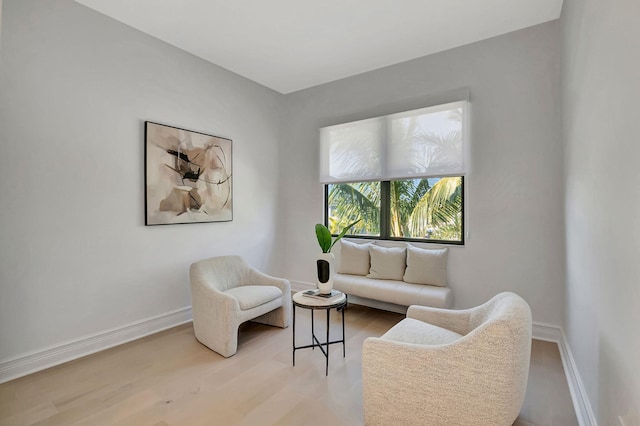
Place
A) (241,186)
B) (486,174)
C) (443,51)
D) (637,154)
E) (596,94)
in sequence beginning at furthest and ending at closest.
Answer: (241,186) < (443,51) < (486,174) < (596,94) < (637,154)

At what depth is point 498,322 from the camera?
1485 mm

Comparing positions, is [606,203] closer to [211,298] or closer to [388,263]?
[388,263]

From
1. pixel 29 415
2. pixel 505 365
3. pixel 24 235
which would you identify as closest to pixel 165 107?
pixel 24 235

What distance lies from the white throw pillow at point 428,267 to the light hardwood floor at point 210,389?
0.94m

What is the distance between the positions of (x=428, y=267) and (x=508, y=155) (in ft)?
4.54

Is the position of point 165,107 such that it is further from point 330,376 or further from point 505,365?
point 505,365

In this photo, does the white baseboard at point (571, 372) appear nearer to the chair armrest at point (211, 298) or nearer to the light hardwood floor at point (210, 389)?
the light hardwood floor at point (210, 389)

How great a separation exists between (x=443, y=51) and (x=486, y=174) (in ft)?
4.77

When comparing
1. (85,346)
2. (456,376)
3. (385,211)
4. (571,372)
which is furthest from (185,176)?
(571,372)

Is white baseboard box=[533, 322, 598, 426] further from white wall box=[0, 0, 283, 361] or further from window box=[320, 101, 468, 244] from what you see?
white wall box=[0, 0, 283, 361]

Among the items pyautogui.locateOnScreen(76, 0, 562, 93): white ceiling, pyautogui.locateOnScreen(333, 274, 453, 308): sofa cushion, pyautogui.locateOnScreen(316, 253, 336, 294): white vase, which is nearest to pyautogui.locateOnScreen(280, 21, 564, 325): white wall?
pyautogui.locateOnScreen(76, 0, 562, 93): white ceiling

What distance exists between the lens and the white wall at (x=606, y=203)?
→ 3.93 ft

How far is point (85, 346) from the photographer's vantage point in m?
2.70

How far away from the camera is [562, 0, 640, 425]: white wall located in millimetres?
1197
